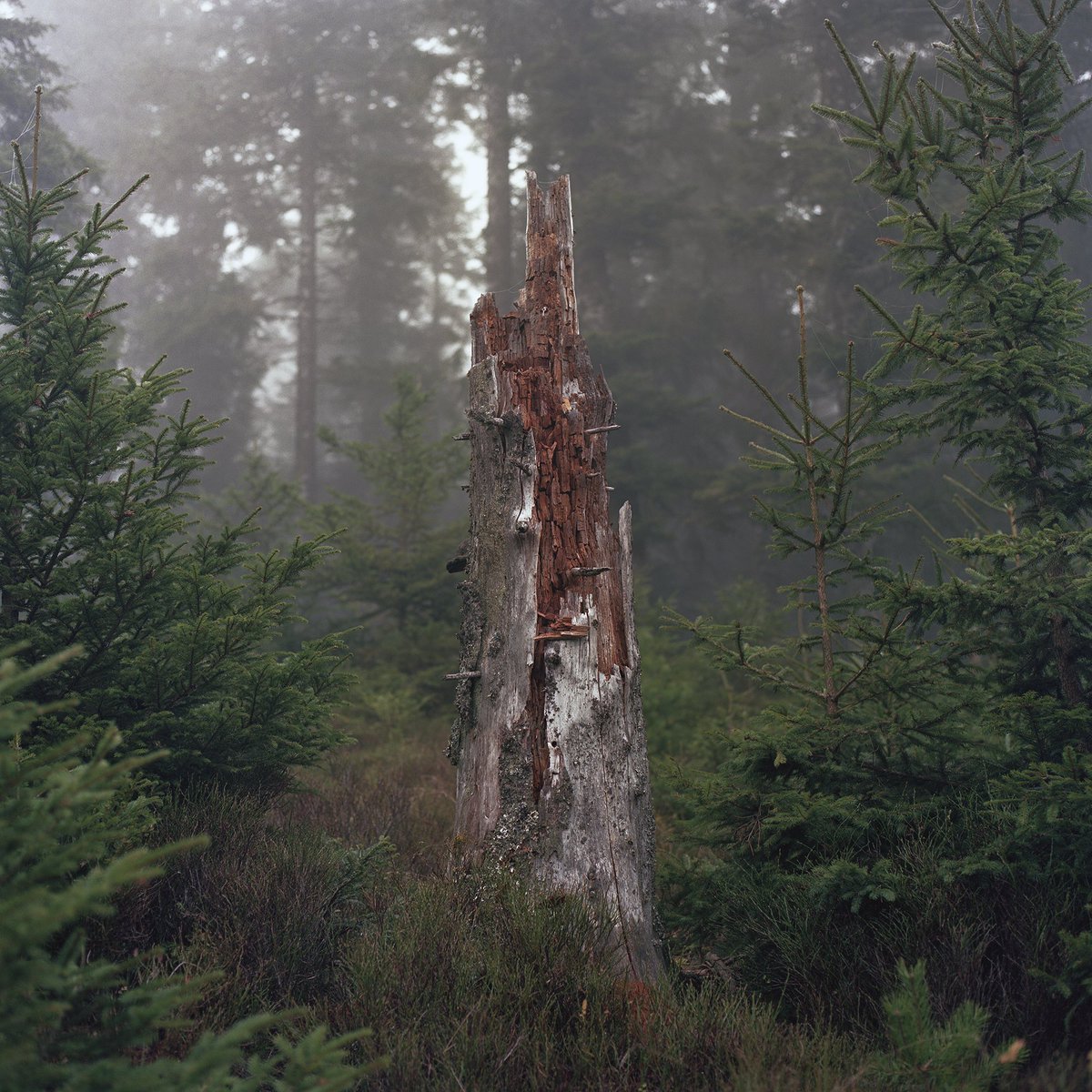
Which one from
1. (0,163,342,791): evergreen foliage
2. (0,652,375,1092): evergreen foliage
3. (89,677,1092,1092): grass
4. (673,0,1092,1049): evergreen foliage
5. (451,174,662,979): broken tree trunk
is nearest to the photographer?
(0,652,375,1092): evergreen foliage

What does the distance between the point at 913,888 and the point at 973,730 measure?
1663 millimetres

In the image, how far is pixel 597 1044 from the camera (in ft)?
9.93

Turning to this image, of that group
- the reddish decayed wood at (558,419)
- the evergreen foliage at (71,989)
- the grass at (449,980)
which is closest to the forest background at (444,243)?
the grass at (449,980)

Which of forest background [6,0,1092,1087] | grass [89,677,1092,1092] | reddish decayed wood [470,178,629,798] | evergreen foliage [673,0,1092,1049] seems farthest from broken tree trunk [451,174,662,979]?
forest background [6,0,1092,1087]

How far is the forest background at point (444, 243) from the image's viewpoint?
37.1ft

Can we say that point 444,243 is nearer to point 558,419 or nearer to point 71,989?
point 558,419

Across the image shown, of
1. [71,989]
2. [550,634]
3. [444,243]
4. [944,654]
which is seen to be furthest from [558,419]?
[444,243]

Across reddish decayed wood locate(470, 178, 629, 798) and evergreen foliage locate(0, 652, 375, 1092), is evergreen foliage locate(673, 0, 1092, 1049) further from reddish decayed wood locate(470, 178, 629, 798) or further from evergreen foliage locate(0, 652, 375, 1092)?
evergreen foliage locate(0, 652, 375, 1092)

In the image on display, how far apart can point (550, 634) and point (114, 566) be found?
228cm

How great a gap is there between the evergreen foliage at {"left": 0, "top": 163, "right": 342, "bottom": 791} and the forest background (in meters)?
1.51

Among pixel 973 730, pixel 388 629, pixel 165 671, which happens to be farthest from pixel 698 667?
pixel 165 671

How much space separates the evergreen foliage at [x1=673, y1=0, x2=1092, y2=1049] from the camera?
3586mm

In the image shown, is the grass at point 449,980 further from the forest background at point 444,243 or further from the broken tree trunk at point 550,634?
the forest background at point 444,243

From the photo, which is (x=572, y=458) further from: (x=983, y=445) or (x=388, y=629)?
(x=388, y=629)
